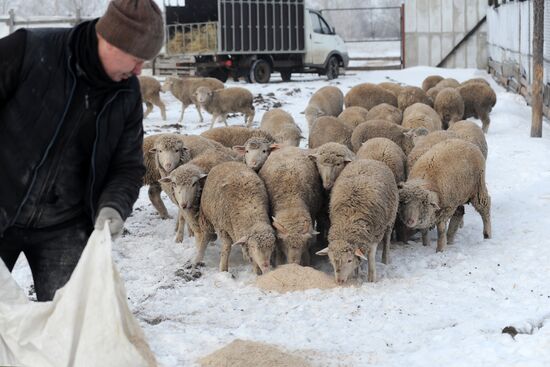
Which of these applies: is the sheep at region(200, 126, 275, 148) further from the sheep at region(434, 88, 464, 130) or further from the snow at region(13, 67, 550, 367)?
the sheep at region(434, 88, 464, 130)

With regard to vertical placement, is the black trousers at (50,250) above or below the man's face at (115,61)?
→ below

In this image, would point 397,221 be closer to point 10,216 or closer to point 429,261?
point 429,261

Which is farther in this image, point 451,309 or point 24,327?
point 451,309

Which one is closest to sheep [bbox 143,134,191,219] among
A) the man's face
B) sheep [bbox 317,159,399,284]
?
sheep [bbox 317,159,399,284]

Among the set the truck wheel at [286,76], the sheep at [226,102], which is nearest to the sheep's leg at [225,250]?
the sheep at [226,102]

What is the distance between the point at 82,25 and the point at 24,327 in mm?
1347

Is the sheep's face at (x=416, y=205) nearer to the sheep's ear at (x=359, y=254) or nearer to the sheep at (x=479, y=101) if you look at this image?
the sheep's ear at (x=359, y=254)

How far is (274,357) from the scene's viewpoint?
4613 millimetres

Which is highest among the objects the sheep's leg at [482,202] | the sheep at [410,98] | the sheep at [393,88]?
the sheep at [393,88]

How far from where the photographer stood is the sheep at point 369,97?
1564 centimetres

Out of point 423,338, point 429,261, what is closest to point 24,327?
point 423,338

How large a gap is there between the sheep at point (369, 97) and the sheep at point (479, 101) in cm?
153

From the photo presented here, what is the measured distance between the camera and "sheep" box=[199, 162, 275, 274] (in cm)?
697

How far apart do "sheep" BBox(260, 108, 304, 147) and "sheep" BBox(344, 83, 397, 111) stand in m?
1.87
